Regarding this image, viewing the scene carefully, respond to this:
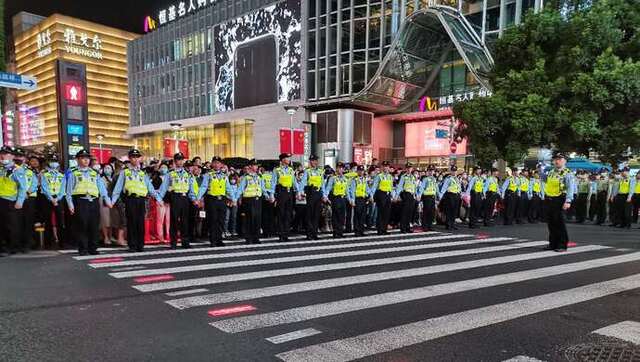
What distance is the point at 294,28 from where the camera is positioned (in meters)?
40.2

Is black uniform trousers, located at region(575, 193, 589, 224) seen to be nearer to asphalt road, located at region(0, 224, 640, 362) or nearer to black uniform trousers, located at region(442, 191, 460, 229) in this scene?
black uniform trousers, located at region(442, 191, 460, 229)

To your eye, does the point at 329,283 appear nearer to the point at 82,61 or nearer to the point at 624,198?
the point at 624,198

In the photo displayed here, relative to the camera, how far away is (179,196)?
30.9ft

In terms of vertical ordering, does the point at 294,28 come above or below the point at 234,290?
above

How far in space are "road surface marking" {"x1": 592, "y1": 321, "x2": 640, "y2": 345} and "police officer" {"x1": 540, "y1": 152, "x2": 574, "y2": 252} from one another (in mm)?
5074

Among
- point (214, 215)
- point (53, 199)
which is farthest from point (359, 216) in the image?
Answer: point (53, 199)

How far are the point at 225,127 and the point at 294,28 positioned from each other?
14765 millimetres

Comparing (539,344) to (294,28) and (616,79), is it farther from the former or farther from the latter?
(294,28)

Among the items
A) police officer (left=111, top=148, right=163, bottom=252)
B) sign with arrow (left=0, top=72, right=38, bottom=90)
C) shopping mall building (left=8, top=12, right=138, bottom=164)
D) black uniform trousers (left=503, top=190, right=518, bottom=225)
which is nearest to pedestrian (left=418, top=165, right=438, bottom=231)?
black uniform trousers (left=503, top=190, right=518, bottom=225)

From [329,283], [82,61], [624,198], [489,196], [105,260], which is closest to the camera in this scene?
[329,283]

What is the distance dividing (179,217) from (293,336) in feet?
20.1

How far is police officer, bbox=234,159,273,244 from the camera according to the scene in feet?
33.9

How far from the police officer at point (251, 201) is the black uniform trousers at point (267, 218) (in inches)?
48.4

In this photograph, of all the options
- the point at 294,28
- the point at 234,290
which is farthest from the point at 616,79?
the point at 294,28
